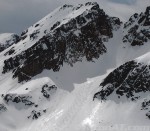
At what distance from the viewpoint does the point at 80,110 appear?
80062mm

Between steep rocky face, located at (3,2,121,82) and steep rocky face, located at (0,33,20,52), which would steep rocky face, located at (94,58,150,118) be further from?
steep rocky face, located at (0,33,20,52)

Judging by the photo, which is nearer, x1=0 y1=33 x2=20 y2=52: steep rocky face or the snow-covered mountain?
the snow-covered mountain

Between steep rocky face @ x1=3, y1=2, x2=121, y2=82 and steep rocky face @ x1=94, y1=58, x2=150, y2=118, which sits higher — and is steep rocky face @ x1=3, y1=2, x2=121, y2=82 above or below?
above

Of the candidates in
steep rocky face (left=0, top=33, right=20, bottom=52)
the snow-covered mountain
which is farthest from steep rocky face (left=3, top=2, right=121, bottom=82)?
steep rocky face (left=0, top=33, right=20, bottom=52)

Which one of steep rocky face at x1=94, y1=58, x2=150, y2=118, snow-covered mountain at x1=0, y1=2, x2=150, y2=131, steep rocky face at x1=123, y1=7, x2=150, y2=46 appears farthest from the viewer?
steep rocky face at x1=123, y1=7, x2=150, y2=46

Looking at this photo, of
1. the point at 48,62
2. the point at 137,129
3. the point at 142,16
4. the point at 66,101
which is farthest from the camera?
the point at 142,16

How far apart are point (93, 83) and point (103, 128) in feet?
68.4

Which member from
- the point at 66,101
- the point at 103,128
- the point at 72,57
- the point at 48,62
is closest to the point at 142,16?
the point at 72,57

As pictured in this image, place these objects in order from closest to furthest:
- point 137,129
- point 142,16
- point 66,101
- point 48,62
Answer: point 137,129 → point 66,101 → point 48,62 → point 142,16

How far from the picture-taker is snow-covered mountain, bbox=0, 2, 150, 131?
251 ft

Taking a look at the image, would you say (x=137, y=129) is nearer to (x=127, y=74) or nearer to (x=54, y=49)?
(x=127, y=74)

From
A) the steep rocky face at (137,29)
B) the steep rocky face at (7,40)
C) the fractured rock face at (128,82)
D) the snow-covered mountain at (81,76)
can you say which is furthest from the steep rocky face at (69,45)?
the steep rocky face at (7,40)

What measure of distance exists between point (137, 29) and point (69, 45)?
22379 mm

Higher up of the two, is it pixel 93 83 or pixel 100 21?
pixel 100 21
